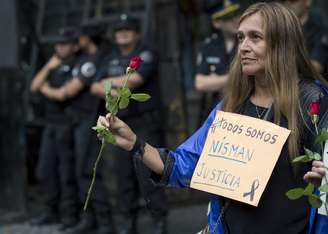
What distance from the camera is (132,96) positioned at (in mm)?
3312

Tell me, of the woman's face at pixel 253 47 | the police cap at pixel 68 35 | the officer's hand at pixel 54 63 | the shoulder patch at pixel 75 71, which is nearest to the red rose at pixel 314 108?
the woman's face at pixel 253 47

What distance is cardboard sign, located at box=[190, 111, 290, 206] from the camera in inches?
132

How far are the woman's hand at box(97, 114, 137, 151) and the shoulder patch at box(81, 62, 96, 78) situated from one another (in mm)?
4331

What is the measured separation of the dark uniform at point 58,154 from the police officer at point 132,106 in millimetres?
853

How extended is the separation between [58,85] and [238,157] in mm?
5018

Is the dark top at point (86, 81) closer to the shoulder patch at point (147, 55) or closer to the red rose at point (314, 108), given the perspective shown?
the shoulder patch at point (147, 55)

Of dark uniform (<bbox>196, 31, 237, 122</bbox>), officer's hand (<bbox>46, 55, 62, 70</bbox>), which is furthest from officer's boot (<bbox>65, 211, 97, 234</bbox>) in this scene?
dark uniform (<bbox>196, 31, 237, 122</bbox>)

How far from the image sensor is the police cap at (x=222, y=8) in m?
Answer: 6.78

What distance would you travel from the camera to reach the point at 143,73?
282 inches

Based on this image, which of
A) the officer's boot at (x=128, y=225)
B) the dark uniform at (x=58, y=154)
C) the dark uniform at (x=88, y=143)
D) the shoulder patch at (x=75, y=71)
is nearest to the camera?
the officer's boot at (x=128, y=225)

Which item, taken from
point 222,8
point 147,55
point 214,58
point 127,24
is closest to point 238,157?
point 214,58

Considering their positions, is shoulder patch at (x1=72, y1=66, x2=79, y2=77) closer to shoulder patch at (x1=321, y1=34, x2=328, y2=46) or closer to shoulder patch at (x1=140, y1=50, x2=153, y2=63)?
shoulder patch at (x1=140, y1=50, x2=153, y2=63)

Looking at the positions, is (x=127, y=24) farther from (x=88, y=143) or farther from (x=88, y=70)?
(x=88, y=143)

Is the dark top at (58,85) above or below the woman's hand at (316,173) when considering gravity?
below
